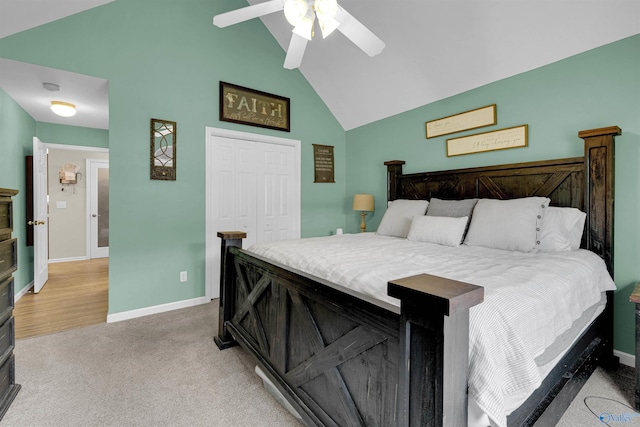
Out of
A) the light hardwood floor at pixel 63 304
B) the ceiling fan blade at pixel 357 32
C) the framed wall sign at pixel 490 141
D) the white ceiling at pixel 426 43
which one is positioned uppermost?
the white ceiling at pixel 426 43

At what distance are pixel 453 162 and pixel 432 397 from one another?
290cm

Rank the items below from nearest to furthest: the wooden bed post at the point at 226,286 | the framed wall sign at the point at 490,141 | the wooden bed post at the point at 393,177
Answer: the wooden bed post at the point at 226,286 < the framed wall sign at the point at 490,141 < the wooden bed post at the point at 393,177

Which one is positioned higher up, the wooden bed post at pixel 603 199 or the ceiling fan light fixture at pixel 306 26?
the ceiling fan light fixture at pixel 306 26

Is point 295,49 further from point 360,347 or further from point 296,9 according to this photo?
point 360,347

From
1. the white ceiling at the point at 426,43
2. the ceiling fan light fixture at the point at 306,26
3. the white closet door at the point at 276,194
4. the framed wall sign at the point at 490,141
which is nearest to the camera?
the ceiling fan light fixture at the point at 306,26

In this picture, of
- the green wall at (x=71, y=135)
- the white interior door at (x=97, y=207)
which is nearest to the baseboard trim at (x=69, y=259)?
the white interior door at (x=97, y=207)

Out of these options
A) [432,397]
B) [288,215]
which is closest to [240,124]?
[288,215]

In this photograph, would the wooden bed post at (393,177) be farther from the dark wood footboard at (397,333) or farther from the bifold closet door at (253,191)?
the bifold closet door at (253,191)

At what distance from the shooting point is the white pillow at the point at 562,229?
2.11 m

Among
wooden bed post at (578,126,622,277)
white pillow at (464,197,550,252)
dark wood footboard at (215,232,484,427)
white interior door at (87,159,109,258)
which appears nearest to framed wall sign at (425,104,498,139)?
wooden bed post at (578,126,622,277)

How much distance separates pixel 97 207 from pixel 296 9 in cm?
625

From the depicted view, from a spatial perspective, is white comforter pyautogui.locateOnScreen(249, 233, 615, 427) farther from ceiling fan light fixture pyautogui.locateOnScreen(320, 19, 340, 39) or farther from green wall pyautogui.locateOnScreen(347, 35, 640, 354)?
ceiling fan light fixture pyautogui.locateOnScreen(320, 19, 340, 39)

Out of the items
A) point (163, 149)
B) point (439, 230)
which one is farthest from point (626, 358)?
point (163, 149)

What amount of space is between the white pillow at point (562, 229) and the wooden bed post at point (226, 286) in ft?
7.30
